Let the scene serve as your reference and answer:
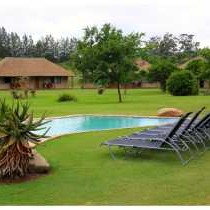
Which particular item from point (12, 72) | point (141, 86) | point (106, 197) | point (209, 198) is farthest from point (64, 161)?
point (141, 86)

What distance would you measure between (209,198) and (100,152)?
4077 millimetres

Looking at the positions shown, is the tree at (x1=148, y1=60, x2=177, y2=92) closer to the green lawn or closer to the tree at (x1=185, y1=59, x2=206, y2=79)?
the tree at (x1=185, y1=59, x2=206, y2=79)

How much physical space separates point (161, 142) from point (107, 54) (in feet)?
72.7

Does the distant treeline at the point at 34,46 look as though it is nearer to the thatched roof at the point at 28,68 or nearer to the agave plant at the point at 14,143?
the thatched roof at the point at 28,68

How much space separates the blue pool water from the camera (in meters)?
17.0

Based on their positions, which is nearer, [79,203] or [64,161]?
[79,203]

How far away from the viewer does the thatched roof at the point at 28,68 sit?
5734 cm

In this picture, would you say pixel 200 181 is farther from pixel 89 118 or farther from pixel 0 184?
pixel 89 118

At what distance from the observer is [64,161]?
891 centimetres

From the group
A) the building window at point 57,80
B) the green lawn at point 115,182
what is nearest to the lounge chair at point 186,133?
the green lawn at point 115,182

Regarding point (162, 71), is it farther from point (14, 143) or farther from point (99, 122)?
point (14, 143)

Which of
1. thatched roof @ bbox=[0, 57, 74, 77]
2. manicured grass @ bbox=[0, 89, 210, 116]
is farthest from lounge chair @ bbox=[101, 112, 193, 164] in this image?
thatched roof @ bbox=[0, 57, 74, 77]

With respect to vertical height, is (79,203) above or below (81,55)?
below

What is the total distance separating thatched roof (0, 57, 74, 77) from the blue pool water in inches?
1528
